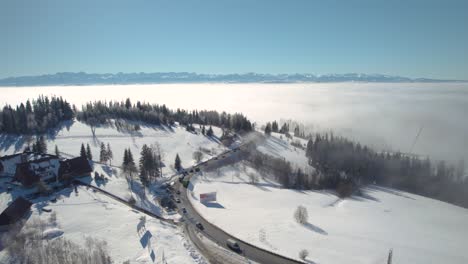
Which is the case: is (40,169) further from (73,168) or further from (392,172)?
(392,172)

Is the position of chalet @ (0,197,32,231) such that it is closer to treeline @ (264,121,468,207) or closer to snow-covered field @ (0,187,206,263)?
snow-covered field @ (0,187,206,263)

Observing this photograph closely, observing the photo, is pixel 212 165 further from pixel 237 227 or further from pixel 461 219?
pixel 461 219

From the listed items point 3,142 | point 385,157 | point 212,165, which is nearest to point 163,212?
point 212,165

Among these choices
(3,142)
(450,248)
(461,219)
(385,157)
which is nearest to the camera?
(450,248)

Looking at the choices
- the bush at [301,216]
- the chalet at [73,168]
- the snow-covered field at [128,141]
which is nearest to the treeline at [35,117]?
the snow-covered field at [128,141]

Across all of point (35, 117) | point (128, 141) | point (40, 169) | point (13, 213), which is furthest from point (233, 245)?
point (35, 117)

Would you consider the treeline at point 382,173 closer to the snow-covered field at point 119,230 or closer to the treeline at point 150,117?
the treeline at point 150,117

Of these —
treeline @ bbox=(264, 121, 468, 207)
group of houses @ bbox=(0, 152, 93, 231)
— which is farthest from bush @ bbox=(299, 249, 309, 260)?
treeline @ bbox=(264, 121, 468, 207)
